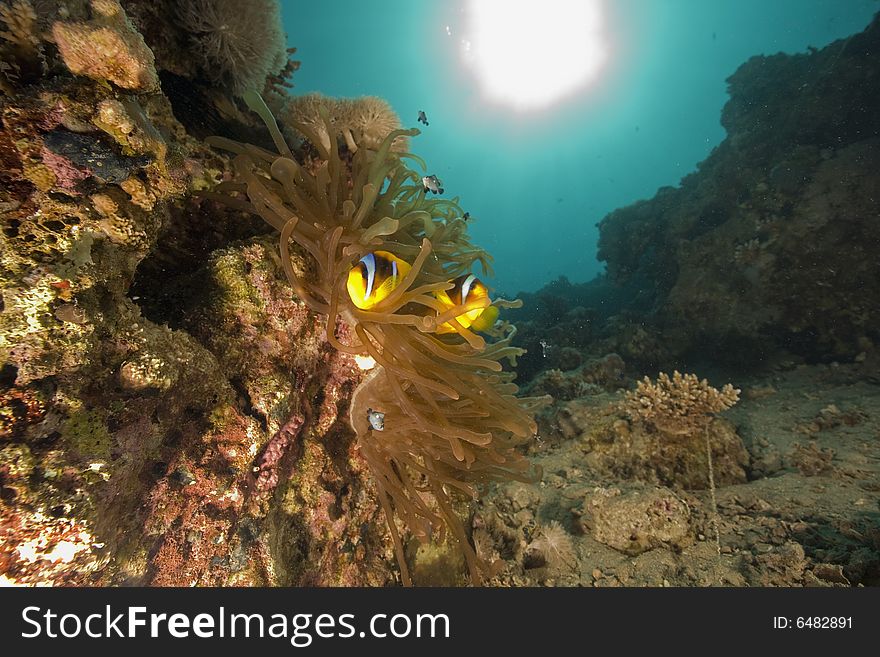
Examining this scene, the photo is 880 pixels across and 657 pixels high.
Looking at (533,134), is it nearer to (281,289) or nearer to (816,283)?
(816,283)

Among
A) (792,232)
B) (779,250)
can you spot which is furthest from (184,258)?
(792,232)

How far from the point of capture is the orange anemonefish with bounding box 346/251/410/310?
1990 mm

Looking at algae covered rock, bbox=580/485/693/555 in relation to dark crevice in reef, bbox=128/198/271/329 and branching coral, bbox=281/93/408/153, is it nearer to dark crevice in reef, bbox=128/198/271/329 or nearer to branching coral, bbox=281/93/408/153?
dark crevice in reef, bbox=128/198/271/329

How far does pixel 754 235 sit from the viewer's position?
8977mm

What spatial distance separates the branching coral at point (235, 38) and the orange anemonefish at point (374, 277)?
5.60 ft

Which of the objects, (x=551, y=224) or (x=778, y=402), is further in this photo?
(x=551, y=224)

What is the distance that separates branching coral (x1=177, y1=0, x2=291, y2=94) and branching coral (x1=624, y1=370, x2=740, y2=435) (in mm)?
4387

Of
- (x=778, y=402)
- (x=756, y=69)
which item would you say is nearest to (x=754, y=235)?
(x=778, y=402)

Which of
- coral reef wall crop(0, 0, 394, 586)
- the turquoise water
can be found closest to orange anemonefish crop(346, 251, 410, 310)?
coral reef wall crop(0, 0, 394, 586)

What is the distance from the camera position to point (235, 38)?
8.03 ft

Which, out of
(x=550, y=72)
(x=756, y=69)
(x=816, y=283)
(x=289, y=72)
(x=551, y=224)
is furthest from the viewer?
(x=551, y=224)

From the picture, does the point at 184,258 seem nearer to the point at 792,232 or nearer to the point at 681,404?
the point at 681,404

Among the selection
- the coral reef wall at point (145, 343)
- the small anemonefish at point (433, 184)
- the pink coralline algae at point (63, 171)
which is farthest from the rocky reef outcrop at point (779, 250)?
the pink coralline algae at point (63, 171)

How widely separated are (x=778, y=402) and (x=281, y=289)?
7218mm
